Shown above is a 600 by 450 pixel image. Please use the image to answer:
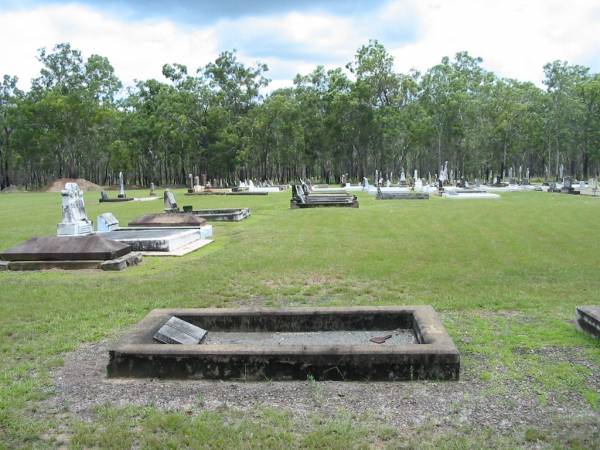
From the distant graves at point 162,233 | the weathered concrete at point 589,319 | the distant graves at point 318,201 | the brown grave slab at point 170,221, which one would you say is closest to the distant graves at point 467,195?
the distant graves at point 318,201

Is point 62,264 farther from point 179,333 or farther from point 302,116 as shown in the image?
point 302,116

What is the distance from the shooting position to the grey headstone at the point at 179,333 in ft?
17.4

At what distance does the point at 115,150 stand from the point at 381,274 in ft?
178

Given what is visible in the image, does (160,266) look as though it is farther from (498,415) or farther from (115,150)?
(115,150)

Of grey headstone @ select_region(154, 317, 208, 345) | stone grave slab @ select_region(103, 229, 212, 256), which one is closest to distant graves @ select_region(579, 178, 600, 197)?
stone grave slab @ select_region(103, 229, 212, 256)

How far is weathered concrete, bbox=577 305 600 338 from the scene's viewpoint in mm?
5484

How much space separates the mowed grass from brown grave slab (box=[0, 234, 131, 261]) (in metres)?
0.59

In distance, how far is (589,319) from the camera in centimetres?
564

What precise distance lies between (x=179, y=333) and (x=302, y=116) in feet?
193

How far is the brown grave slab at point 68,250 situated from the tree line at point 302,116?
147ft

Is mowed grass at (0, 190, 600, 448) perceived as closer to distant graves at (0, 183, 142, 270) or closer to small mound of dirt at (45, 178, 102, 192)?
distant graves at (0, 183, 142, 270)

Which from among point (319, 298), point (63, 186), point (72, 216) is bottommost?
point (319, 298)

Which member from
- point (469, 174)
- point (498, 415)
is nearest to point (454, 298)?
point (498, 415)

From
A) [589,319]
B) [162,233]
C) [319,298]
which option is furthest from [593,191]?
[589,319]
